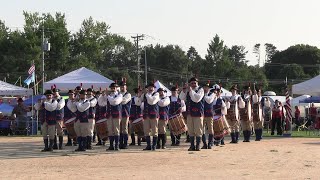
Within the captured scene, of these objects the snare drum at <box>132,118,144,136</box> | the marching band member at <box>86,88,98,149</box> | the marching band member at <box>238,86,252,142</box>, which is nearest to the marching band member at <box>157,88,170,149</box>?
the snare drum at <box>132,118,144,136</box>

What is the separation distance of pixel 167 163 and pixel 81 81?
16104 mm

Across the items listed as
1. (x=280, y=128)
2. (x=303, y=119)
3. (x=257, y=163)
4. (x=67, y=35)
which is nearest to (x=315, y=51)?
(x=67, y=35)

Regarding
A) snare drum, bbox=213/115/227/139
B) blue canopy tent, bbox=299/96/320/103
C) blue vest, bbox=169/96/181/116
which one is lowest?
snare drum, bbox=213/115/227/139

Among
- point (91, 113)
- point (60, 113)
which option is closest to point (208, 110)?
point (91, 113)

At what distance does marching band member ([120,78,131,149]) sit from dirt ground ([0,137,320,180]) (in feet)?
2.35

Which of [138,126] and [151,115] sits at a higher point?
[151,115]

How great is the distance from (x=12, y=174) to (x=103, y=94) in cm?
659

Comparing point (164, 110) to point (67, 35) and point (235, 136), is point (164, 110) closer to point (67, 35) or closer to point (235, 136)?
point (235, 136)

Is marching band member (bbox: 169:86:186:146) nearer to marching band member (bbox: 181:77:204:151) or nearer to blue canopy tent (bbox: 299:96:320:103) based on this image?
marching band member (bbox: 181:77:204:151)

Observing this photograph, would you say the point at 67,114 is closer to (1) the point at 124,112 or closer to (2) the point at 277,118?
(1) the point at 124,112

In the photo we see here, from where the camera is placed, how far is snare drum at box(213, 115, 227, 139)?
61.5 feet

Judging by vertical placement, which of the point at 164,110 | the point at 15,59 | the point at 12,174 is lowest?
the point at 12,174

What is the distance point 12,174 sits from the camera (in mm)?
12305

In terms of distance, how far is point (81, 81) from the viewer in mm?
29500
